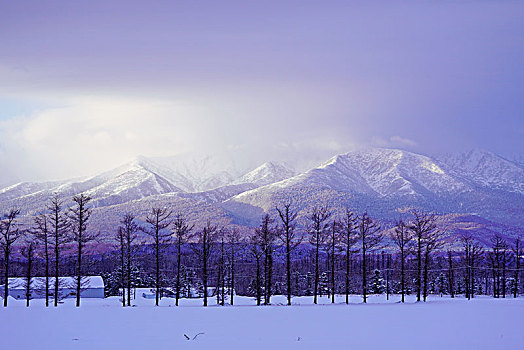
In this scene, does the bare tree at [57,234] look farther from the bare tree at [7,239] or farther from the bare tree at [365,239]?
the bare tree at [365,239]

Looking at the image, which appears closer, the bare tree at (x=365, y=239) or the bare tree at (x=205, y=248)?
the bare tree at (x=205, y=248)

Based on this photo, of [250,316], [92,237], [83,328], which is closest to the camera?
[83,328]

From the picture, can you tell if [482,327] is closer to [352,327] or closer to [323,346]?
[352,327]

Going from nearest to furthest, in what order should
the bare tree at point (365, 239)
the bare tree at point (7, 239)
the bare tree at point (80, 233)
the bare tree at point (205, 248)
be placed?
1. the bare tree at point (7, 239)
2. the bare tree at point (80, 233)
3. the bare tree at point (205, 248)
4. the bare tree at point (365, 239)

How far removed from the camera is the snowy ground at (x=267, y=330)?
21.3m

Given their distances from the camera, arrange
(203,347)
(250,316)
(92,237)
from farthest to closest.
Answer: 1. (92,237)
2. (250,316)
3. (203,347)

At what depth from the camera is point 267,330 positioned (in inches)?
1020

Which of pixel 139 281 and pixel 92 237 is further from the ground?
pixel 92 237

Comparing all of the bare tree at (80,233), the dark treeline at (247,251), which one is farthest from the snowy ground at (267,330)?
the dark treeline at (247,251)

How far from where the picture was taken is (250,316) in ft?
112

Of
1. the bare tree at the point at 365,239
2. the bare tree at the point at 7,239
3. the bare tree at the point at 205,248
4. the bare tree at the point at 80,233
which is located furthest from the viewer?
the bare tree at the point at 365,239

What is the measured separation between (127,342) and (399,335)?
10983mm

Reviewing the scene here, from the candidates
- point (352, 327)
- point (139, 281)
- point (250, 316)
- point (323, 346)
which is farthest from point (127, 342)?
point (139, 281)

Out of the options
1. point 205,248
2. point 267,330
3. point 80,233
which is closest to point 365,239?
point 205,248
